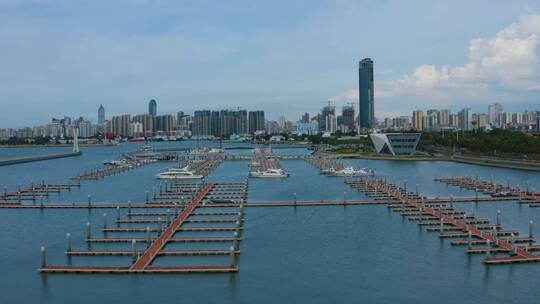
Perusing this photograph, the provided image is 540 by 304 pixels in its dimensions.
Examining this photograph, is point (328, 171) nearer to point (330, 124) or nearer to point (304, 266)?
point (304, 266)

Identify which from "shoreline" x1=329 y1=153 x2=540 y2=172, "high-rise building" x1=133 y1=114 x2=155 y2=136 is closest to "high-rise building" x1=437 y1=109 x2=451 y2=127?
"high-rise building" x1=133 y1=114 x2=155 y2=136

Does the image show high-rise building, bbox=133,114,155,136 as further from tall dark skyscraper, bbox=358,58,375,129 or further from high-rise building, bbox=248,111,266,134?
tall dark skyscraper, bbox=358,58,375,129

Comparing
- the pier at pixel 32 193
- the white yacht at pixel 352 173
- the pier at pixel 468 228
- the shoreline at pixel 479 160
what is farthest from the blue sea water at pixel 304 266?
the shoreline at pixel 479 160

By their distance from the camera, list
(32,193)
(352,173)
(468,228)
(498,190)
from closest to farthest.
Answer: (468,228) < (498,190) < (32,193) < (352,173)

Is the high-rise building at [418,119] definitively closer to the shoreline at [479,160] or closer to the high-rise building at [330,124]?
the high-rise building at [330,124]

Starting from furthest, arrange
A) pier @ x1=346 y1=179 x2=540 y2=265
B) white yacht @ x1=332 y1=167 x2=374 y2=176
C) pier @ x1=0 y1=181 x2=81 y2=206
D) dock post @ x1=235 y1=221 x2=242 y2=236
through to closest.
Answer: white yacht @ x1=332 y1=167 x2=374 y2=176
pier @ x1=0 y1=181 x2=81 y2=206
dock post @ x1=235 y1=221 x2=242 y2=236
pier @ x1=346 y1=179 x2=540 y2=265

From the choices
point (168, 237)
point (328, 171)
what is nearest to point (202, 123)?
point (328, 171)
